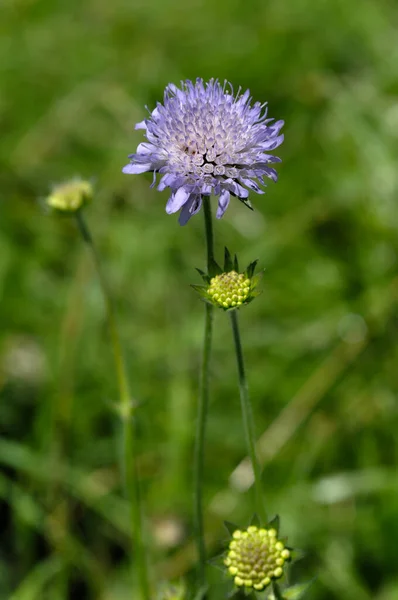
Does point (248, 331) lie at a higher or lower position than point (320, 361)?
higher

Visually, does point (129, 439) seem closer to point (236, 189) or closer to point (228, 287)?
point (228, 287)

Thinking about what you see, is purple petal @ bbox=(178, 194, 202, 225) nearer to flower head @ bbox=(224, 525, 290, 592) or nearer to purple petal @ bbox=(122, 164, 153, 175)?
purple petal @ bbox=(122, 164, 153, 175)

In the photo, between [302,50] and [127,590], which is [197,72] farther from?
[127,590]

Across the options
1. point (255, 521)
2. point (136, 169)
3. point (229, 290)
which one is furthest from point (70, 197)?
point (255, 521)

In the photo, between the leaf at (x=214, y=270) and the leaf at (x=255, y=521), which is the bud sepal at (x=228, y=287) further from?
the leaf at (x=255, y=521)

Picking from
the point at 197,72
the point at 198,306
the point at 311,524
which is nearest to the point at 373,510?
the point at 311,524

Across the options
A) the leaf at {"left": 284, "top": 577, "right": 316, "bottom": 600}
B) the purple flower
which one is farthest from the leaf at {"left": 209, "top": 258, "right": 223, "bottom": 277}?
the leaf at {"left": 284, "top": 577, "right": 316, "bottom": 600}
